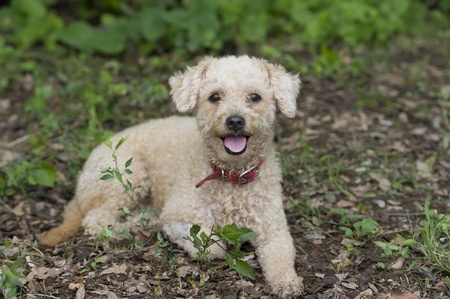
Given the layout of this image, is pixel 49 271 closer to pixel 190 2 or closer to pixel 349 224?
pixel 349 224

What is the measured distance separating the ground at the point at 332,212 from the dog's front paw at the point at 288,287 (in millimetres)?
71

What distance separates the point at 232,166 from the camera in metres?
4.00

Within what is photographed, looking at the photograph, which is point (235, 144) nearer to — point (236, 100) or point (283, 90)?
point (236, 100)

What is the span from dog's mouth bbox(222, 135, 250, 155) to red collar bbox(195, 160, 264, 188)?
0.25m

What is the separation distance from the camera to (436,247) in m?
3.83

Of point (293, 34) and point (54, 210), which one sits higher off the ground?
point (293, 34)

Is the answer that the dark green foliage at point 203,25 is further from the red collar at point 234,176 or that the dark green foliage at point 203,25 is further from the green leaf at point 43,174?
the red collar at point 234,176

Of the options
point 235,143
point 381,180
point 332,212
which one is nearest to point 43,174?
point 235,143

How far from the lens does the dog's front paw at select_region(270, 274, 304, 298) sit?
3.59 m

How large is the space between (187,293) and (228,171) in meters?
0.83

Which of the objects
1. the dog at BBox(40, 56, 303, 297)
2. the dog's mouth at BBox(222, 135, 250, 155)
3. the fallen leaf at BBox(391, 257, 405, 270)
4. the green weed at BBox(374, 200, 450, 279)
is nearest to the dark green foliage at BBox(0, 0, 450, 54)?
the dog at BBox(40, 56, 303, 297)

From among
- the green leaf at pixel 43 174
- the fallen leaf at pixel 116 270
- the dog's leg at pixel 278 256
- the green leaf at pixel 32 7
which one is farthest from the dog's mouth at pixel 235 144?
the green leaf at pixel 32 7

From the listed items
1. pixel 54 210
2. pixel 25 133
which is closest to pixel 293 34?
pixel 25 133

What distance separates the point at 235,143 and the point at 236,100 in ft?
0.93
